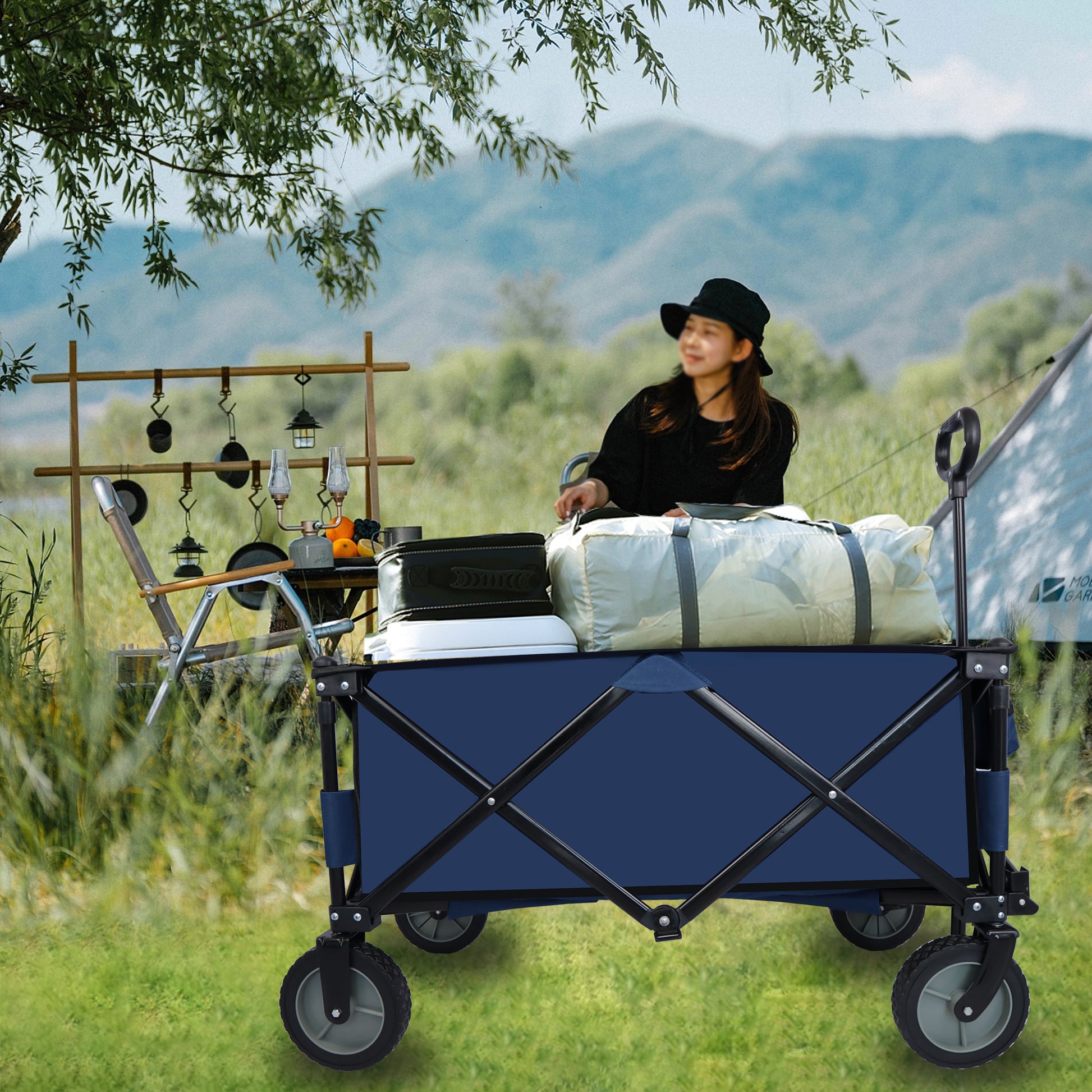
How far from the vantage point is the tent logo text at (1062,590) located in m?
3.82

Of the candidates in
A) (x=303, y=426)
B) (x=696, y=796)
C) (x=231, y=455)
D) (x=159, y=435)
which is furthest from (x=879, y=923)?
(x=159, y=435)

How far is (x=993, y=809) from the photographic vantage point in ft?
6.14

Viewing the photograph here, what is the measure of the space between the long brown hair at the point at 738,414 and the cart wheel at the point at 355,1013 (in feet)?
4.05

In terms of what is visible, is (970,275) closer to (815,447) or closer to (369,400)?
(815,447)

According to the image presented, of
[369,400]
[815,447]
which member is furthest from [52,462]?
[369,400]

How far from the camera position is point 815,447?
43.4 ft

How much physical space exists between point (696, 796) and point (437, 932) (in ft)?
2.71

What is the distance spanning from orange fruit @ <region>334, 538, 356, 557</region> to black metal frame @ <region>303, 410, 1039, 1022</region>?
6.89 feet

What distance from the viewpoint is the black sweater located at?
262 cm

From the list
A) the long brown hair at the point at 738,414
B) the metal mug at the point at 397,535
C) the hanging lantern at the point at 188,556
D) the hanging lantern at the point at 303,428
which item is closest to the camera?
the long brown hair at the point at 738,414

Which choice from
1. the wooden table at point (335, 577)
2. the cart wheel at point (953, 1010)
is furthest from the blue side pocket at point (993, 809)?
the wooden table at point (335, 577)

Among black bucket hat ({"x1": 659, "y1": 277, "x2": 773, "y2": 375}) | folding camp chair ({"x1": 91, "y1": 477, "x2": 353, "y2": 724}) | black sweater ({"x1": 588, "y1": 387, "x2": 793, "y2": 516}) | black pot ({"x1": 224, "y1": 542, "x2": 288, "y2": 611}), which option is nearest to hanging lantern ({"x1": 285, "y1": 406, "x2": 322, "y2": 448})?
black pot ({"x1": 224, "y1": 542, "x2": 288, "y2": 611})

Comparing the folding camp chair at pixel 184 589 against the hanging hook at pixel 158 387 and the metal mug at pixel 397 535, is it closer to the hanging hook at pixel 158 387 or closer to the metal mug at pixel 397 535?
the metal mug at pixel 397 535

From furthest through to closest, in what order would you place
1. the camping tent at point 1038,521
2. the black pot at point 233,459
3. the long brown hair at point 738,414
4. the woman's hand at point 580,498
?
the black pot at point 233,459
the camping tent at point 1038,521
the long brown hair at point 738,414
the woman's hand at point 580,498
